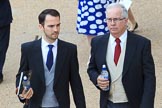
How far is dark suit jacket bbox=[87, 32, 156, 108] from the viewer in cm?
498

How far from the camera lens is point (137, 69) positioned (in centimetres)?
499

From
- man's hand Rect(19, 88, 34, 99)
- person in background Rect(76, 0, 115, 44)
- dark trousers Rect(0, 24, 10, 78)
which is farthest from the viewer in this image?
person in background Rect(76, 0, 115, 44)

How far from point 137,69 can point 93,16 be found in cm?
320

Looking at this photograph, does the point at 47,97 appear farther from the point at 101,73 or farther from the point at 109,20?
the point at 109,20

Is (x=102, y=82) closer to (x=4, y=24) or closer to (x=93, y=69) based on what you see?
(x=93, y=69)

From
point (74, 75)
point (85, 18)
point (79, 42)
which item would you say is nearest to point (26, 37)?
point (79, 42)

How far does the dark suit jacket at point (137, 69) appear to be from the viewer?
4.98 metres

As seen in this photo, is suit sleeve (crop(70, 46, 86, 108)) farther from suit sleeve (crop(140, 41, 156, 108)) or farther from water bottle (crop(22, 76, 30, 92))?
suit sleeve (crop(140, 41, 156, 108))

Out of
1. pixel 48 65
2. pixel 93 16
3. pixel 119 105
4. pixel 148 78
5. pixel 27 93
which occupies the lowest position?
pixel 119 105

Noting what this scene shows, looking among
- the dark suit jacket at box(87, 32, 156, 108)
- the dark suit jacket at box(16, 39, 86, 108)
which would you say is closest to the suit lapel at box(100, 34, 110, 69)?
the dark suit jacket at box(87, 32, 156, 108)

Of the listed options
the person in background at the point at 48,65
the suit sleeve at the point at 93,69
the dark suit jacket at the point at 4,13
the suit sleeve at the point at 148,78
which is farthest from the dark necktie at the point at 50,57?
the dark suit jacket at the point at 4,13

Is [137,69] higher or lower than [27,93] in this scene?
higher

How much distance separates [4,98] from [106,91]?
2.72 metres

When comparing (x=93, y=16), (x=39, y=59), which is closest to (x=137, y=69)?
(x=39, y=59)
